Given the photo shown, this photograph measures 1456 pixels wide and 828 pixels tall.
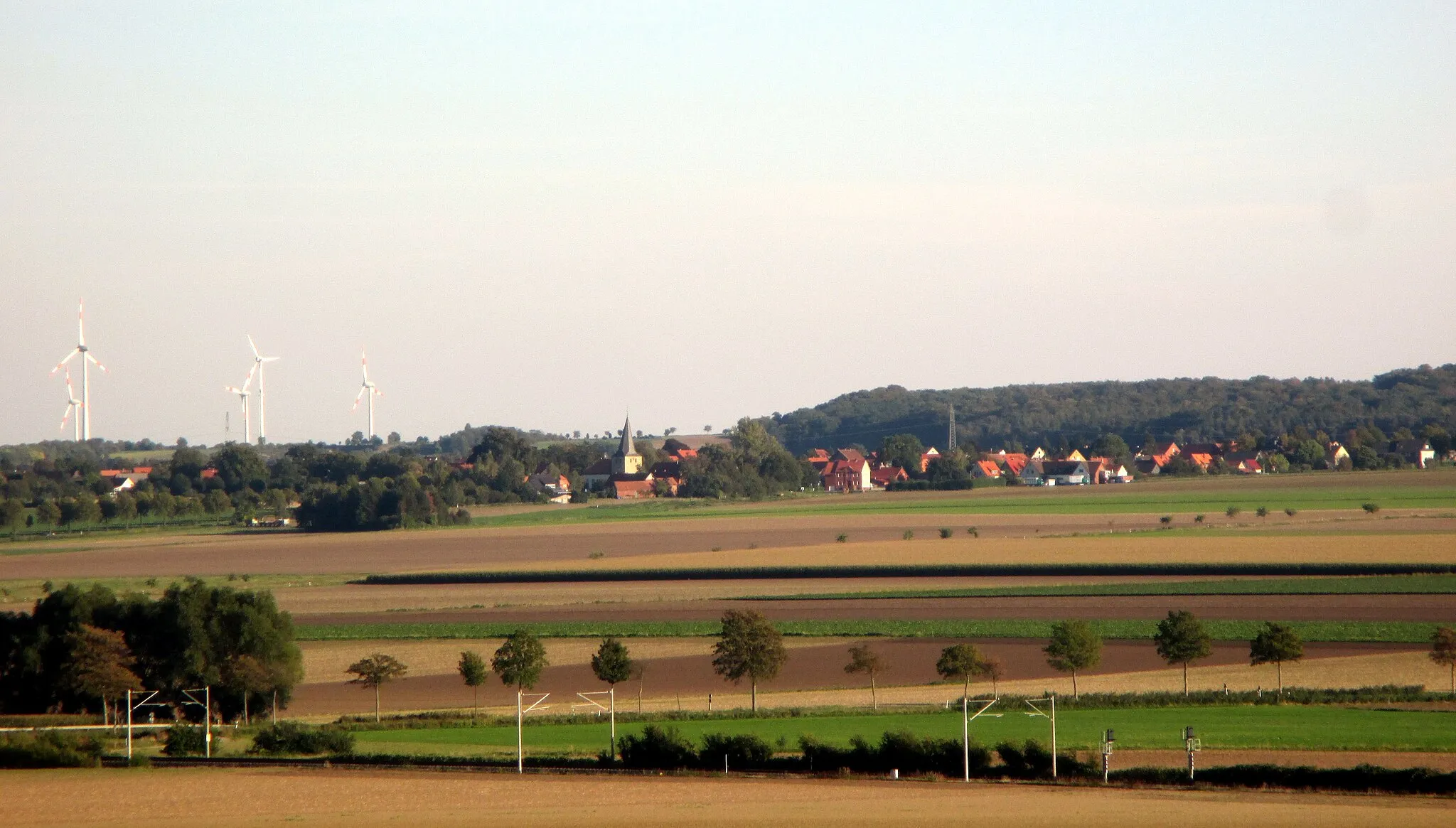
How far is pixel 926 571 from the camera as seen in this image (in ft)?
226

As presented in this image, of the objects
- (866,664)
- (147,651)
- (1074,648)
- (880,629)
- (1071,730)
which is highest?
(147,651)

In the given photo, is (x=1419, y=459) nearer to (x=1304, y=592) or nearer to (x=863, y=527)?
(x=863, y=527)

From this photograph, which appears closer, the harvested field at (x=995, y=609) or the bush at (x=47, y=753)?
the bush at (x=47, y=753)

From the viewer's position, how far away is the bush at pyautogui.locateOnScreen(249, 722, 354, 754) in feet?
109

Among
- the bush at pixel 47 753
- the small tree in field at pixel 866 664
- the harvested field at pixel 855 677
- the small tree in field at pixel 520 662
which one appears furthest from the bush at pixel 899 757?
the bush at pixel 47 753

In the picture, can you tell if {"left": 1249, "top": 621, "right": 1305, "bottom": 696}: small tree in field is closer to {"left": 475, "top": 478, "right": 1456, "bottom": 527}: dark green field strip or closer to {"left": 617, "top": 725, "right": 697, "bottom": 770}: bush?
{"left": 617, "top": 725, "right": 697, "bottom": 770}: bush

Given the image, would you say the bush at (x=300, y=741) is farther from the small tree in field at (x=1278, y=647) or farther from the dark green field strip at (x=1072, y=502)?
the dark green field strip at (x=1072, y=502)

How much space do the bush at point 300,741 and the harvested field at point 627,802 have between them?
174cm

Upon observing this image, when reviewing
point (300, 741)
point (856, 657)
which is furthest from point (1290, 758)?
point (300, 741)

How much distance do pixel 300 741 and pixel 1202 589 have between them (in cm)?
3573

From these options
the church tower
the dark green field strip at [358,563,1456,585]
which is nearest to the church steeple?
the church tower

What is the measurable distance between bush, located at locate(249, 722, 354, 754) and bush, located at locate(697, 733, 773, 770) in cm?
785

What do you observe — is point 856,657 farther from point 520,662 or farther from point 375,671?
point 375,671

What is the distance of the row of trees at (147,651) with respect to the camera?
132 feet
